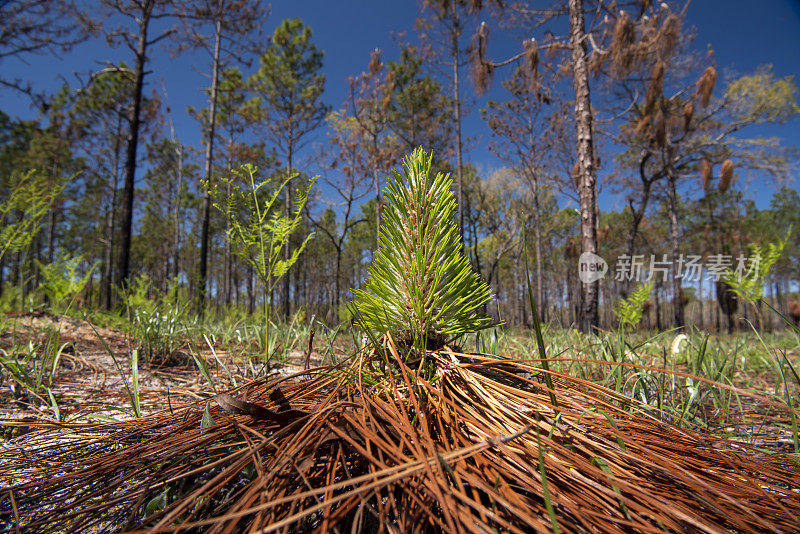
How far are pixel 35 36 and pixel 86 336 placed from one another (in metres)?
9.64

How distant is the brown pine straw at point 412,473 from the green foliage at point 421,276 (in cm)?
13

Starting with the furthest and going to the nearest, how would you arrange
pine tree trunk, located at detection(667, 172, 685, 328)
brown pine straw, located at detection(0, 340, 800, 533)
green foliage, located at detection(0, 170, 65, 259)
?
1. pine tree trunk, located at detection(667, 172, 685, 328)
2. green foliage, located at detection(0, 170, 65, 259)
3. brown pine straw, located at detection(0, 340, 800, 533)

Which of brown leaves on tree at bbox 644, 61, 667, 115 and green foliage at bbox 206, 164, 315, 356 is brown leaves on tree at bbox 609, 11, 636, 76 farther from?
green foliage at bbox 206, 164, 315, 356

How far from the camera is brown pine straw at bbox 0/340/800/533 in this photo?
1.38 feet

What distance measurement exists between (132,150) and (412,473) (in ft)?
31.4

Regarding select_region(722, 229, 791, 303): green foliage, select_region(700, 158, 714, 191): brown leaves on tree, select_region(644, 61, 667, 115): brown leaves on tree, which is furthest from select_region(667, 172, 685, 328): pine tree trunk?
select_region(722, 229, 791, 303): green foliage

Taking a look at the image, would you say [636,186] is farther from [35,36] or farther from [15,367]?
[35,36]

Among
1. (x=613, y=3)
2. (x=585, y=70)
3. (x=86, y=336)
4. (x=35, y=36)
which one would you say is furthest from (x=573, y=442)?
(x=35, y=36)

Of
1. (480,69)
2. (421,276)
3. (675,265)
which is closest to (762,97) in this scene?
(675,265)

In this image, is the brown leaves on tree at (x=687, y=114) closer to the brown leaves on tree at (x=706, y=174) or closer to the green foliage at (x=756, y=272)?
the brown leaves on tree at (x=706, y=174)

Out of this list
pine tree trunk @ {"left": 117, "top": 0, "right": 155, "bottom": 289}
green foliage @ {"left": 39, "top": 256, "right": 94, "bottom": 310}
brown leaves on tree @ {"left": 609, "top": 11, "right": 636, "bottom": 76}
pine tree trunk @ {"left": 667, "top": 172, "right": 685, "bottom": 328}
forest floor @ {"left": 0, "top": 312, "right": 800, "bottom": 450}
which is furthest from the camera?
pine tree trunk @ {"left": 667, "top": 172, "right": 685, "bottom": 328}

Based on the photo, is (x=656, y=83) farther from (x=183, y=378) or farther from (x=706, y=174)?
(x=183, y=378)

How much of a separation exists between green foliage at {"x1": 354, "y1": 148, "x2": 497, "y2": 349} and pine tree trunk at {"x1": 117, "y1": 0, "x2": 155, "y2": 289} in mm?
8088

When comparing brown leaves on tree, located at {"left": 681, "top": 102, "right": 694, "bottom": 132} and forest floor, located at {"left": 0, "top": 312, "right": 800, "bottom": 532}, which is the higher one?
brown leaves on tree, located at {"left": 681, "top": 102, "right": 694, "bottom": 132}
